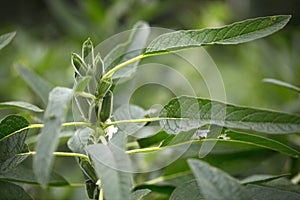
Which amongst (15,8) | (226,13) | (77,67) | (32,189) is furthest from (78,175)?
(15,8)

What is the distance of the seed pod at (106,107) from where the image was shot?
1.84ft

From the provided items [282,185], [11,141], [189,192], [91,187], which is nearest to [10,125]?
[11,141]

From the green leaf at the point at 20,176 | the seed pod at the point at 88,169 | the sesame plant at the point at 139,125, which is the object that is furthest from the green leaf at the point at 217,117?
the green leaf at the point at 20,176

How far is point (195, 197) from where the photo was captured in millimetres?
525

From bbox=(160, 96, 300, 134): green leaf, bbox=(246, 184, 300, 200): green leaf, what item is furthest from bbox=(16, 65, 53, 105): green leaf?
bbox=(246, 184, 300, 200): green leaf

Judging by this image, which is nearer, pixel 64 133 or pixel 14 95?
pixel 64 133

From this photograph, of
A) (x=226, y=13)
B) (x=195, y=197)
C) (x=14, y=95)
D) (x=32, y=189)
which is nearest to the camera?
(x=195, y=197)

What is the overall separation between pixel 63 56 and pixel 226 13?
0.67 meters

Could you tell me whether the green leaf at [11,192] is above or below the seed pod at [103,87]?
below

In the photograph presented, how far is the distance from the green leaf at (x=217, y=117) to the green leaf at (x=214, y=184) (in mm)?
128

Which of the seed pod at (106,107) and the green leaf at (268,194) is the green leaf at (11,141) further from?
the green leaf at (268,194)

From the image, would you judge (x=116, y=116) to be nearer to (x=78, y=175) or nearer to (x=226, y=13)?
(x=78, y=175)

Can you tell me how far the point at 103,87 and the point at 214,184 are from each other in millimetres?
208

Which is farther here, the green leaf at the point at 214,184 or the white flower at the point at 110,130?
the white flower at the point at 110,130
